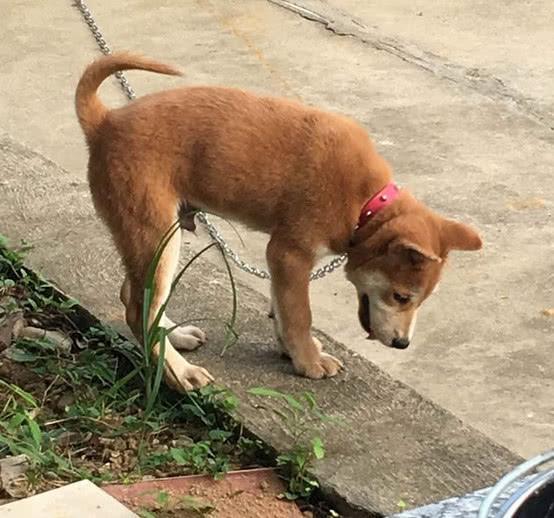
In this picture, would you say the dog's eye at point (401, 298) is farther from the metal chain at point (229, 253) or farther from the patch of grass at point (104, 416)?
the patch of grass at point (104, 416)

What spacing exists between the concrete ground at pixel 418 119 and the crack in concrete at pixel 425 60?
2cm

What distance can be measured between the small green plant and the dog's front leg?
0.50 ft

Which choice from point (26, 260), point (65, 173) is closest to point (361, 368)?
point (26, 260)

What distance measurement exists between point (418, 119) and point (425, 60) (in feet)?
3.36

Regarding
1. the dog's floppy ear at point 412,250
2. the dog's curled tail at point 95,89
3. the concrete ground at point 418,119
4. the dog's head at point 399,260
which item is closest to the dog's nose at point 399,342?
the dog's head at point 399,260

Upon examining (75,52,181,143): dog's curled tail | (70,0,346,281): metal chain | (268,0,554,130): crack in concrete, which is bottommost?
(268,0,554,130): crack in concrete

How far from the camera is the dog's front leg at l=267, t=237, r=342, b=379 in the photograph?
3.31 meters

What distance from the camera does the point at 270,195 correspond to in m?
3.36

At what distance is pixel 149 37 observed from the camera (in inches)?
300

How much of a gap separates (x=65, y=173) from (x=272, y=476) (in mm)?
2139

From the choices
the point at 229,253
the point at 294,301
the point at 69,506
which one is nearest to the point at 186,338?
the point at 294,301

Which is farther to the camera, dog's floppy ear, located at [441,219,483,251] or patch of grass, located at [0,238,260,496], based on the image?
dog's floppy ear, located at [441,219,483,251]

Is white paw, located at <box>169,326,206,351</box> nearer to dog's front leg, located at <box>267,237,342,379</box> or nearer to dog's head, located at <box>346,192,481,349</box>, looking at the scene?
dog's front leg, located at <box>267,237,342,379</box>

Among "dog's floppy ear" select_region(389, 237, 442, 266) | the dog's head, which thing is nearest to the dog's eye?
the dog's head
